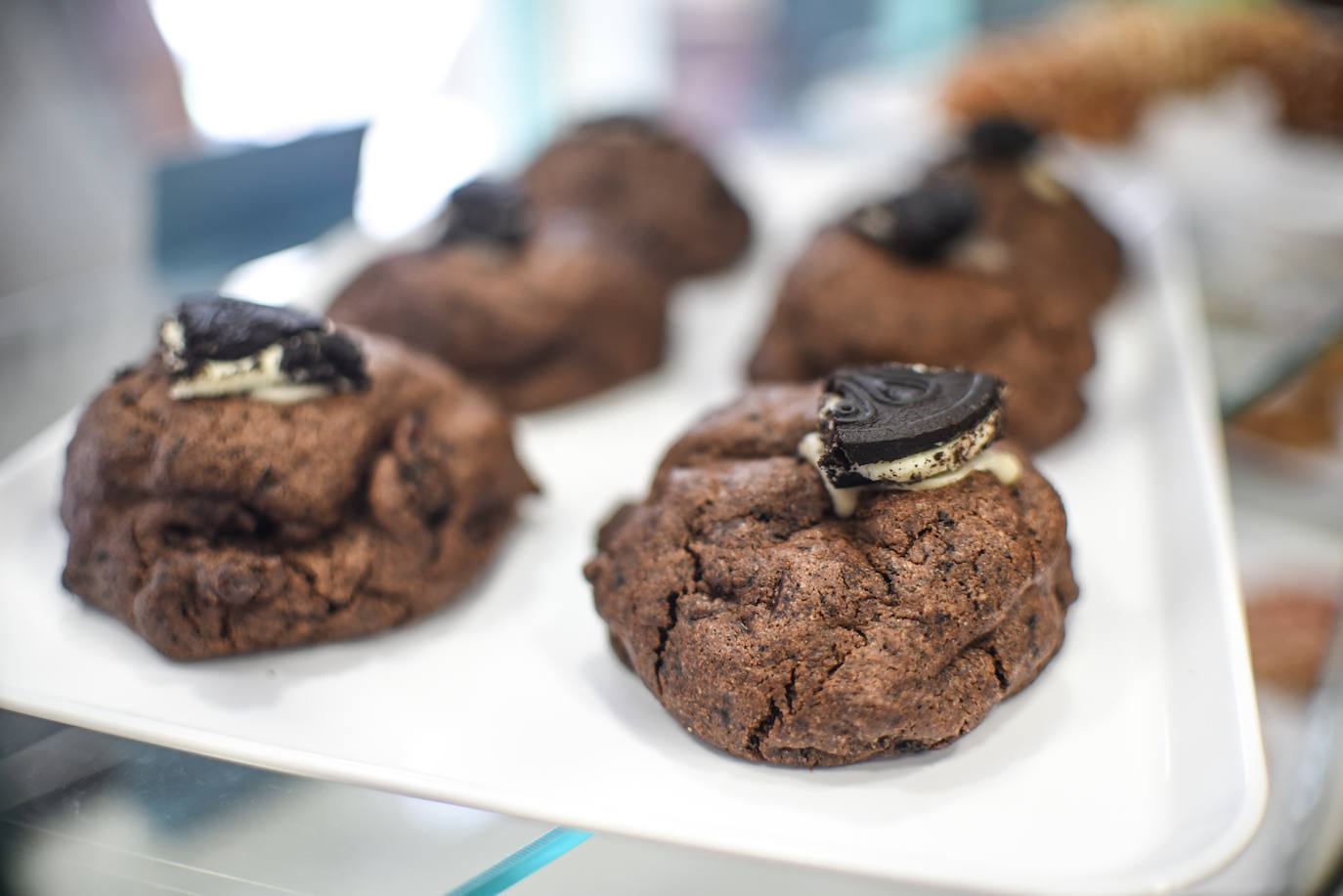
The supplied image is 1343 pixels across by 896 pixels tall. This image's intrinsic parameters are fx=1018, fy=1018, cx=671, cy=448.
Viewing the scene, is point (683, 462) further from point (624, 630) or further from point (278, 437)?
point (278, 437)

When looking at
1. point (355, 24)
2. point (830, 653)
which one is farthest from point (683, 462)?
point (355, 24)

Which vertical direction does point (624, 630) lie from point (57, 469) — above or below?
below

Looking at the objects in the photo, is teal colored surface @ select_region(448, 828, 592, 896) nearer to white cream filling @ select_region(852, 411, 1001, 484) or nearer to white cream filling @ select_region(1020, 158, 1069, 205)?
white cream filling @ select_region(852, 411, 1001, 484)

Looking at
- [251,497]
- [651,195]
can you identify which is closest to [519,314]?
[651,195]

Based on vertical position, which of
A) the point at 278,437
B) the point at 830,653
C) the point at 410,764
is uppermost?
the point at 278,437

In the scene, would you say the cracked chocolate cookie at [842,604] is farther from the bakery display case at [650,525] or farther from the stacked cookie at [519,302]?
the stacked cookie at [519,302]

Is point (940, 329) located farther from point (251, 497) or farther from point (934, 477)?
point (251, 497)
